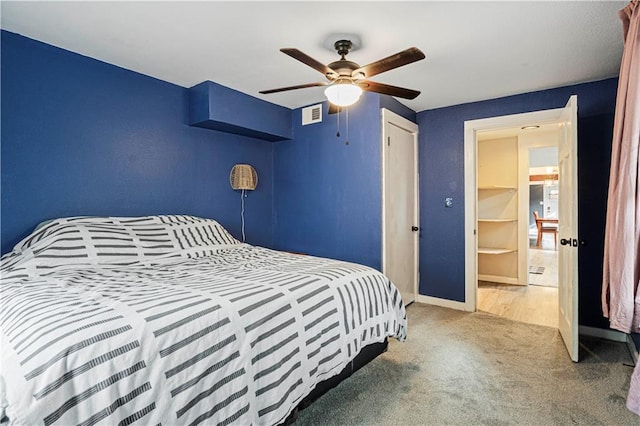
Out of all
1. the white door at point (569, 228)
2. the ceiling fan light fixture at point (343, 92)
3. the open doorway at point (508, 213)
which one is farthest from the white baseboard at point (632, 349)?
the ceiling fan light fixture at point (343, 92)

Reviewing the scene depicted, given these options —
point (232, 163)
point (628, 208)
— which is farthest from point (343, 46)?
point (232, 163)

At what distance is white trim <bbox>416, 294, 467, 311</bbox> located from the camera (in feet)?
12.1

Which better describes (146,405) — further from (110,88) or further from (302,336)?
(110,88)

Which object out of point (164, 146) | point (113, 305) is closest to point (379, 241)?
point (164, 146)

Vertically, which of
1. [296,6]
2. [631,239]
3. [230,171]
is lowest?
[631,239]

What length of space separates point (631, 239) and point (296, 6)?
2.07m

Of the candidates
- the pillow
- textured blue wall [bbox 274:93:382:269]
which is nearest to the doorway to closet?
textured blue wall [bbox 274:93:382:269]

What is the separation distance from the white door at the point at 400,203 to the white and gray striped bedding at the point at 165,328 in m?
1.22

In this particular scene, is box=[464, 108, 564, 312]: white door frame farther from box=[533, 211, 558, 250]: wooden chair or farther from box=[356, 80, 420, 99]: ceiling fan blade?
box=[533, 211, 558, 250]: wooden chair

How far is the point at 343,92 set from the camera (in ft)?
7.50

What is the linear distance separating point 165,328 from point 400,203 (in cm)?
298

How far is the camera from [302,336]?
1.63 m

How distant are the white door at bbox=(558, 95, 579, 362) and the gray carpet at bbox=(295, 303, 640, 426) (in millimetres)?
222

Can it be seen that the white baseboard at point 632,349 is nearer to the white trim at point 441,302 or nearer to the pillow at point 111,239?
the white trim at point 441,302
